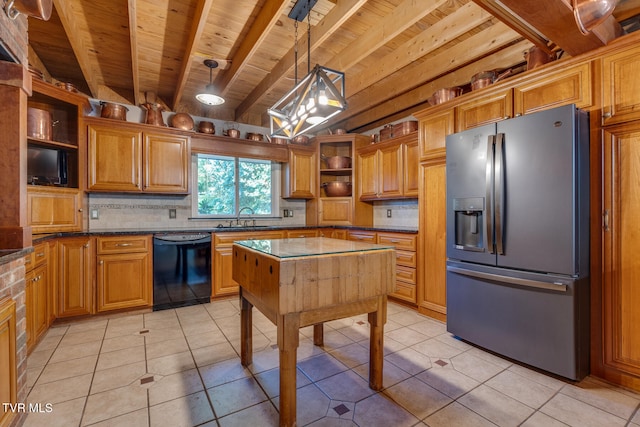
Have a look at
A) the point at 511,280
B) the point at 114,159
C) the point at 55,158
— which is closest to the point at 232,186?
the point at 114,159

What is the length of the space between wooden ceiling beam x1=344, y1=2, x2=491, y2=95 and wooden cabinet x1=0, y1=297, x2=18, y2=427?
3.20 meters

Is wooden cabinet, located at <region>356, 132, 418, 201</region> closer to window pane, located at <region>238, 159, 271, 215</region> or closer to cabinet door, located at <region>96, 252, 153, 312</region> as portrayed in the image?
window pane, located at <region>238, 159, 271, 215</region>

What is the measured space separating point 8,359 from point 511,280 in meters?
2.92

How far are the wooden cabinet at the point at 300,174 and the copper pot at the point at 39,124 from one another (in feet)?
9.00

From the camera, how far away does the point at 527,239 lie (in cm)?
207

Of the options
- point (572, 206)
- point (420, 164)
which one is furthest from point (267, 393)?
point (420, 164)

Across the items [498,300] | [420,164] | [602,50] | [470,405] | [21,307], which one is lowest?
[470,405]

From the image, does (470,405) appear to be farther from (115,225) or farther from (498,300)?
(115,225)

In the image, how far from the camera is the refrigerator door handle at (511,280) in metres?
1.92

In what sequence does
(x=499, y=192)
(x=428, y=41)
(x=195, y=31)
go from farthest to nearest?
(x=428, y=41) < (x=195, y=31) < (x=499, y=192)

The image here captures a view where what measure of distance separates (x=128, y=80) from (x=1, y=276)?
3118 millimetres

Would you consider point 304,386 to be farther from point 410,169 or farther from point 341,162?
point 341,162

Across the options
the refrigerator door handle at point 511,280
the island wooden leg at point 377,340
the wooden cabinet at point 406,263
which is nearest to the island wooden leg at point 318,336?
the island wooden leg at point 377,340

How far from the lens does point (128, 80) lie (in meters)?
3.61
